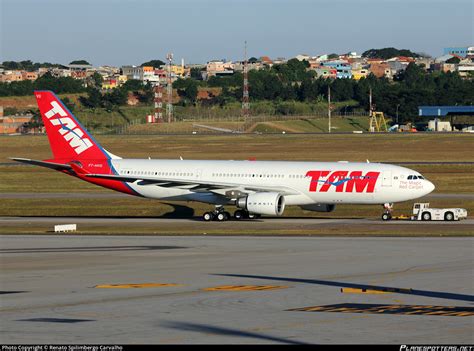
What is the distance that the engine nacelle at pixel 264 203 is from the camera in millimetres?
67938

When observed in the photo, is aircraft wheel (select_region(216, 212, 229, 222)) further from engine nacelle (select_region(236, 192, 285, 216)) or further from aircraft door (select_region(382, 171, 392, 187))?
aircraft door (select_region(382, 171, 392, 187))

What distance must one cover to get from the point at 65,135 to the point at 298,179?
18843mm

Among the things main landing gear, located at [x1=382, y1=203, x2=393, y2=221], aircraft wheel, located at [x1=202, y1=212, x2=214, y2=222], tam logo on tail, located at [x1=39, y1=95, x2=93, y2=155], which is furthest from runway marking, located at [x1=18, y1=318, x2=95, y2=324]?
tam logo on tail, located at [x1=39, y1=95, x2=93, y2=155]

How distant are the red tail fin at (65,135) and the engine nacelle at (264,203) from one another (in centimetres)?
1260

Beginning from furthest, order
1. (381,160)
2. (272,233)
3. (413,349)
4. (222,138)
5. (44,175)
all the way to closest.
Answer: (222,138) < (381,160) < (44,175) < (272,233) < (413,349)

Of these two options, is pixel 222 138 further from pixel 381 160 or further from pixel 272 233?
pixel 272 233

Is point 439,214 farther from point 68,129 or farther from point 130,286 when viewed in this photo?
point 130,286

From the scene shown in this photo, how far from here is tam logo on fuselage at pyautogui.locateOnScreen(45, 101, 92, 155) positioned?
74938 millimetres

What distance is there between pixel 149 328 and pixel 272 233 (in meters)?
32.9

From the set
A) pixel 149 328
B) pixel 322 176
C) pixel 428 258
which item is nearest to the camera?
pixel 149 328

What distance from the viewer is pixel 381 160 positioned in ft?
387

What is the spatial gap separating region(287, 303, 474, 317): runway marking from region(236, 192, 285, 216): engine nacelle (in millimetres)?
35991

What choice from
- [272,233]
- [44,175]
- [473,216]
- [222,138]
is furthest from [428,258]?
[222,138]

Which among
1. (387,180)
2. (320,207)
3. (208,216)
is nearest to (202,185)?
(208,216)
